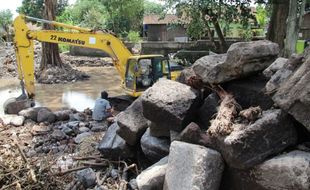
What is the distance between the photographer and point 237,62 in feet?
15.8

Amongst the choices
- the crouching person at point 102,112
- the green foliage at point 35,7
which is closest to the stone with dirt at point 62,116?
the crouching person at point 102,112

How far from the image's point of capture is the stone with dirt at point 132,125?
5.73m

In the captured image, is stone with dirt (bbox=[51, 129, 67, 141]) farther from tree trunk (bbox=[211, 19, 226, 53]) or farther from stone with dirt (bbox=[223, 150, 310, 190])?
tree trunk (bbox=[211, 19, 226, 53])

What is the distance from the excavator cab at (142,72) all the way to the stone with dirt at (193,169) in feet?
20.3

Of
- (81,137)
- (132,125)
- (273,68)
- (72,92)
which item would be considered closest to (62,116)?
(81,137)

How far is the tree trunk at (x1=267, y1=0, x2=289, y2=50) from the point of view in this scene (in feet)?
39.2

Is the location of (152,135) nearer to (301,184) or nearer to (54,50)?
(301,184)

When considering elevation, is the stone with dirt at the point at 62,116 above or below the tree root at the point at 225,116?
below

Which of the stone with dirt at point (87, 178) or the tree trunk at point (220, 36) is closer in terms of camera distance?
the stone with dirt at point (87, 178)

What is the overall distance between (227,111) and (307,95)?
0.99 m

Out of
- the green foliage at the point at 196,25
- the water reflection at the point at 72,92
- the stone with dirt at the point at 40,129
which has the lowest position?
the water reflection at the point at 72,92

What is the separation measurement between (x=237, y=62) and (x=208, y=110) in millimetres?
746

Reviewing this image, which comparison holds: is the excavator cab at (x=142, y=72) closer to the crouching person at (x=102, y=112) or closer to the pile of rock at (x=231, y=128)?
the crouching person at (x=102, y=112)

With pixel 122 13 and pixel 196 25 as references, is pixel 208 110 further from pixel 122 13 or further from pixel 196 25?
pixel 122 13
